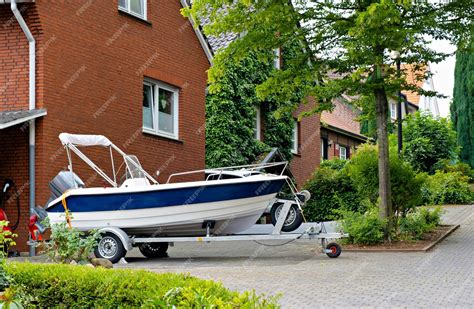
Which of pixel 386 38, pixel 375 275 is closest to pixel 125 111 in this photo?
pixel 386 38

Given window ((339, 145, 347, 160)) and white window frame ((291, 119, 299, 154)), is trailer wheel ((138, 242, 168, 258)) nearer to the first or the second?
white window frame ((291, 119, 299, 154))

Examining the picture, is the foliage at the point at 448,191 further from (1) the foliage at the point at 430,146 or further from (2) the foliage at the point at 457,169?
(1) the foliage at the point at 430,146

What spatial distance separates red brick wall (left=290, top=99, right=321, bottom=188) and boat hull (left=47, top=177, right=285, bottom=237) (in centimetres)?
1589

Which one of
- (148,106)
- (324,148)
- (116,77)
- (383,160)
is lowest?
(383,160)

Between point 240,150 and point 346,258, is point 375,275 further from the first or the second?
point 240,150

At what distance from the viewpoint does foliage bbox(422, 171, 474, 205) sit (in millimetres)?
28994

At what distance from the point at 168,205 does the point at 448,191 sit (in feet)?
56.4

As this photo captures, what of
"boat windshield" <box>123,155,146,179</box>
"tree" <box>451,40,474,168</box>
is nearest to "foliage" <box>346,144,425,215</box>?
"boat windshield" <box>123,155,146,179</box>

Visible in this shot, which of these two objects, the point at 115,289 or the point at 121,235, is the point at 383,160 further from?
the point at 115,289

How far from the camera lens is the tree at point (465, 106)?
123 ft

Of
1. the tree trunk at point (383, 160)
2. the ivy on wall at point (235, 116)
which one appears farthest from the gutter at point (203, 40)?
the tree trunk at point (383, 160)

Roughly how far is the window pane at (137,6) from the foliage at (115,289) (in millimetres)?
13354

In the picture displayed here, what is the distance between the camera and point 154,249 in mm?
16922

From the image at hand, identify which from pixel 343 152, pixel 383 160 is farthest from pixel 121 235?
pixel 343 152
